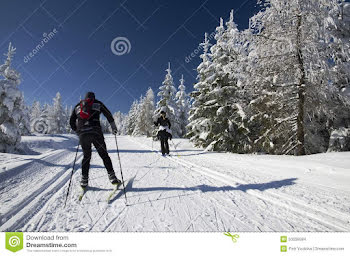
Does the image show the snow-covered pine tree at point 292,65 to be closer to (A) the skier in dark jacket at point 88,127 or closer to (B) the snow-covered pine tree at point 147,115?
(A) the skier in dark jacket at point 88,127

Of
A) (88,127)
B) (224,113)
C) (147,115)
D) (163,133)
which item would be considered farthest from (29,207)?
(147,115)

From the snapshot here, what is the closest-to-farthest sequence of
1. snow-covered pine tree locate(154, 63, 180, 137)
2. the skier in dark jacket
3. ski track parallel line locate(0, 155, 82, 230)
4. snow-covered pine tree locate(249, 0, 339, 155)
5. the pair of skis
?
1. ski track parallel line locate(0, 155, 82, 230)
2. the pair of skis
3. the skier in dark jacket
4. snow-covered pine tree locate(249, 0, 339, 155)
5. snow-covered pine tree locate(154, 63, 180, 137)

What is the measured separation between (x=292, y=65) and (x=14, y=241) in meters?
10.2

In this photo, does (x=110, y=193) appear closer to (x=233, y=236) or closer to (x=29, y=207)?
(x=29, y=207)

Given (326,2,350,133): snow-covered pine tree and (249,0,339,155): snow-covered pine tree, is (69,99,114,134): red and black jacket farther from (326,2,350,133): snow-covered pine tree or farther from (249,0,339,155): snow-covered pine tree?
(326,2,350,133): snow-covered pine tree

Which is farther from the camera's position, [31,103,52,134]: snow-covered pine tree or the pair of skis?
[31,103,52,134]: snow-covered pine tree

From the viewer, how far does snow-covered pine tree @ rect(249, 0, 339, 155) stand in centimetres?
712

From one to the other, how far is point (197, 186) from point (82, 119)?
9.27 feet

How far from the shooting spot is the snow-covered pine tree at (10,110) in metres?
12.7

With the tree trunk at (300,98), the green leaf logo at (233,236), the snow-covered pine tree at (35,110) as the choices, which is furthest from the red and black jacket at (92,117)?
the snow-covered pine tree at (35,110)

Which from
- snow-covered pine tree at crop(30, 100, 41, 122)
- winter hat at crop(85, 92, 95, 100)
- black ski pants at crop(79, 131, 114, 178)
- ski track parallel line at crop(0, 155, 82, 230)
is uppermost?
snow-covered pine tree at crop(30, 100, 41, 122)

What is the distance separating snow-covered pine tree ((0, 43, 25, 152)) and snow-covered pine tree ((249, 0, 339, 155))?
17.4m

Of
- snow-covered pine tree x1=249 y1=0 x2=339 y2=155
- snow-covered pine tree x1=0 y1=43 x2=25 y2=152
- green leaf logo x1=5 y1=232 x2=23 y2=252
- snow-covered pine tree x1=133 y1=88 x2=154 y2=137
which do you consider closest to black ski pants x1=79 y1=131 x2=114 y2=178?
green leaf logo x1=5 y1=232 x2=23 y2=252

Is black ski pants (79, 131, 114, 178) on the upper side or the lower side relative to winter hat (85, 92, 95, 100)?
lower
